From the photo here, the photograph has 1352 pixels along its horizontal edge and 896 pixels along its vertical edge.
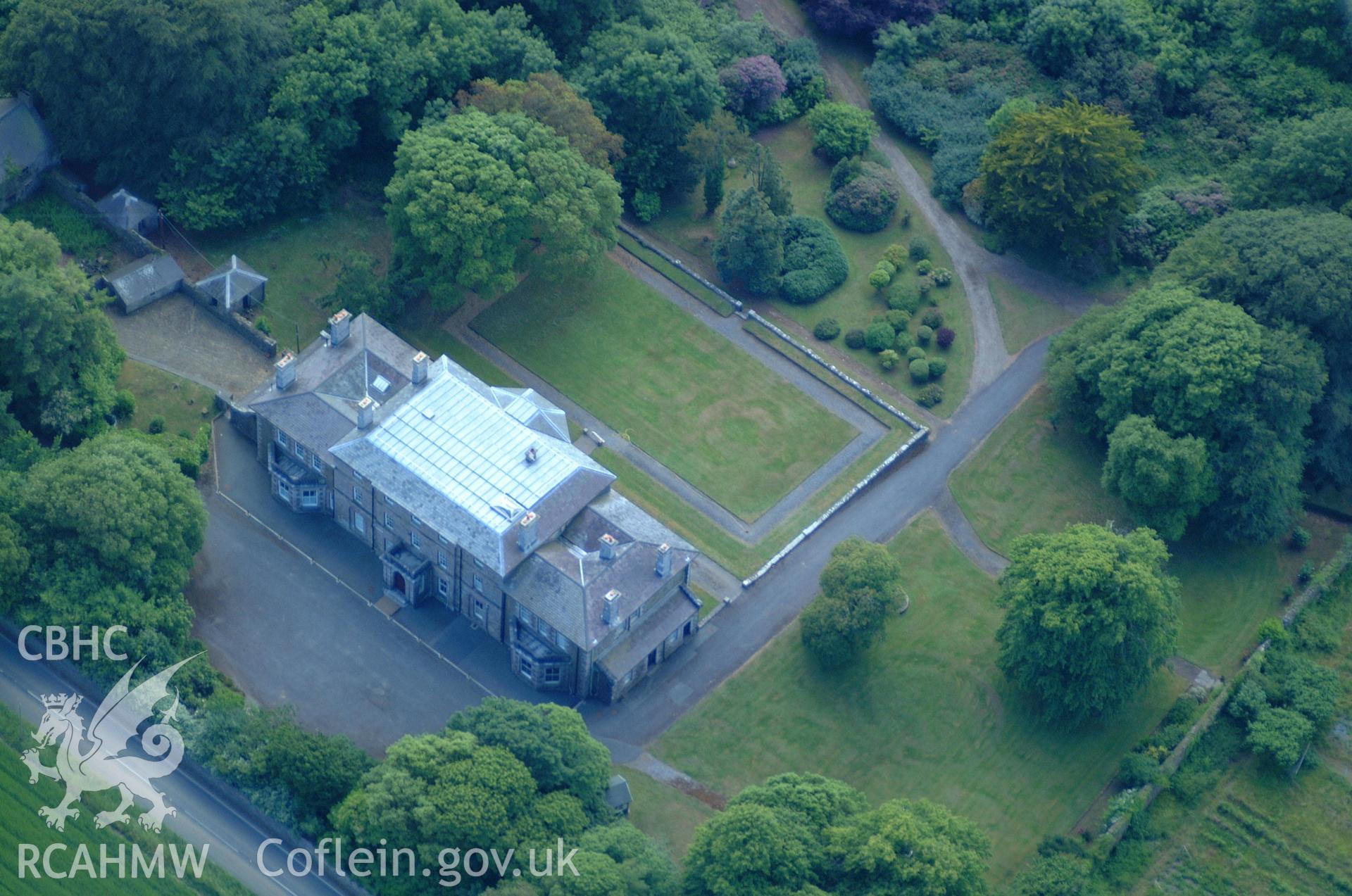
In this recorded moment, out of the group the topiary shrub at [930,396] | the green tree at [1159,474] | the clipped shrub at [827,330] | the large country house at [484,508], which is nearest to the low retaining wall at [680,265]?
the clipped shrub at [827,330]

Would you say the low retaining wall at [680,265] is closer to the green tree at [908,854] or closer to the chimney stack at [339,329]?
the chimney stack at [339,329]

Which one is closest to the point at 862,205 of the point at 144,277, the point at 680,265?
the point at 680,265

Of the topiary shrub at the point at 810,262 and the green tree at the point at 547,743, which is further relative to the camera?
the topiary shrub at the point at 810,262

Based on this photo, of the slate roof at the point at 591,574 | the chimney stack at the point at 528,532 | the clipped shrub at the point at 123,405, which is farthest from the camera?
the clipped shrub at the point at 123,405

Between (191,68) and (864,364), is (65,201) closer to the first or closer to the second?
(191,68)

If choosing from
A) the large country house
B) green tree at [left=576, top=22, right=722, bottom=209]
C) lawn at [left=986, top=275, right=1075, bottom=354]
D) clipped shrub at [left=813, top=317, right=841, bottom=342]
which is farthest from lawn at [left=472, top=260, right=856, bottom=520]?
lawn at [left=986, top=275, right=1075, bottom=354]

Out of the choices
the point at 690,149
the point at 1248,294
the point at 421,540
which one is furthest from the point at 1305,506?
the point at 421,540

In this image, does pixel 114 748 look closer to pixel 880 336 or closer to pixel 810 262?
pixel 880 336
